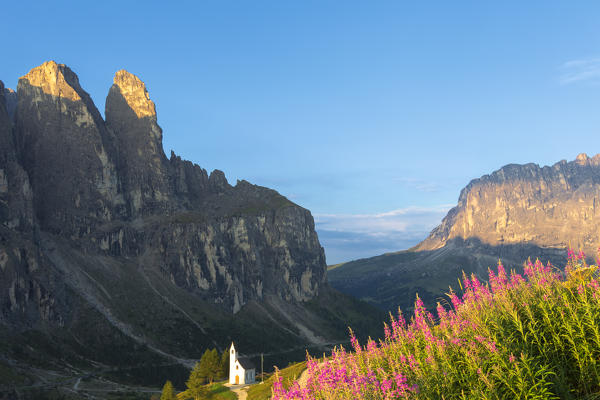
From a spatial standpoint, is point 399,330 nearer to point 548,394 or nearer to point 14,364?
point 548,394

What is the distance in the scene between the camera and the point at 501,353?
20469 millimetres

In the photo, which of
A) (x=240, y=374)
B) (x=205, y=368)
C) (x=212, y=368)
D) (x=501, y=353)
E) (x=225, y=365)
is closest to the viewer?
(x=501, y=353)

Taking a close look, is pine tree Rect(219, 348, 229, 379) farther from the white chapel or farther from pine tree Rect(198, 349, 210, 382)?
the white chapel

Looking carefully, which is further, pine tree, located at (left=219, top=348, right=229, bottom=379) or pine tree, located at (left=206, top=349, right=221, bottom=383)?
pine tree, located at (left=219, top=348, right=229, bottom=379)

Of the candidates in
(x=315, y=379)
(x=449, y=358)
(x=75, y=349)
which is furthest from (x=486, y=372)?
(x=75, y=349)

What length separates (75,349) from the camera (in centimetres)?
19638

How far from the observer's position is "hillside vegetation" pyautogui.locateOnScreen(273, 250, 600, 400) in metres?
19.9

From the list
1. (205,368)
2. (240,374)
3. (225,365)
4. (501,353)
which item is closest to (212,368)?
(205,368)

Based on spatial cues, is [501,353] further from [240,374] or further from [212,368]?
[212,368]

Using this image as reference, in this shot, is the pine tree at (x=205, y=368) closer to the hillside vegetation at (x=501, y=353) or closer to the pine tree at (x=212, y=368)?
the pine tree at (x=212, y=368)

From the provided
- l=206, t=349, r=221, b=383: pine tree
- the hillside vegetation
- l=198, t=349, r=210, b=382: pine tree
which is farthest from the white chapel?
the hillside vegetation

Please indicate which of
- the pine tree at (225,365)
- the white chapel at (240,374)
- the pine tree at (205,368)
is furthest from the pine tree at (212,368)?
the white chapel at (240,374)

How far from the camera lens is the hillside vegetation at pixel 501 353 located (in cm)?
1989

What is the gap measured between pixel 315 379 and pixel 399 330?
210 inches
